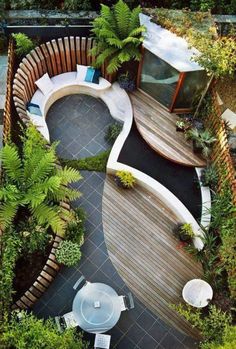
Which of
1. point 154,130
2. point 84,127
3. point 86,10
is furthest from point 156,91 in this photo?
point 86,10

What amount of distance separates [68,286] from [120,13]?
7.51m

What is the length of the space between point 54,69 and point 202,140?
5072 millimetres

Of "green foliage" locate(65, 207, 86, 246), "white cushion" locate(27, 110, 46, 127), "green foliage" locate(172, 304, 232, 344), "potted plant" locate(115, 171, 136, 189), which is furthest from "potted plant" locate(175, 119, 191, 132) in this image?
"green foliage" locate(172, 304, 232, 344)

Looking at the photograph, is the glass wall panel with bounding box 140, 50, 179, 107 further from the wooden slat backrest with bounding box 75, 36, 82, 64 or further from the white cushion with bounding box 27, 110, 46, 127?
the white cushion with bounding box 27, 110, 46, 127

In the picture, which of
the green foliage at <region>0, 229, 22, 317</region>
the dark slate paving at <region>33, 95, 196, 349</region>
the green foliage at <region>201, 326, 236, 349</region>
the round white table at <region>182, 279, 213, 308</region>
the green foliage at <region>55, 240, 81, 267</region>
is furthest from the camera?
the dark slate paving at <region>33, 95, 196, 349</region>

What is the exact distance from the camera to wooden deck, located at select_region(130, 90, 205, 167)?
11930 millimetres

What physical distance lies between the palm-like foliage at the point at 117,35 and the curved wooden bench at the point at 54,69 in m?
0.78

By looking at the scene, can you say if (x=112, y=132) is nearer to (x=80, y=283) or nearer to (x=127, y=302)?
(x=80, y=283)

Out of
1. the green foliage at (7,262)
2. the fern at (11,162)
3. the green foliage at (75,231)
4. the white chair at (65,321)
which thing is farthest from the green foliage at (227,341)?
the fern at (11,162)

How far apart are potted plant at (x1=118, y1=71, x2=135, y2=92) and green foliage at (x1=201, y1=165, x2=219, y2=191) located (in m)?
3.47

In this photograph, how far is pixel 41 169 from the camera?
9.83 meters

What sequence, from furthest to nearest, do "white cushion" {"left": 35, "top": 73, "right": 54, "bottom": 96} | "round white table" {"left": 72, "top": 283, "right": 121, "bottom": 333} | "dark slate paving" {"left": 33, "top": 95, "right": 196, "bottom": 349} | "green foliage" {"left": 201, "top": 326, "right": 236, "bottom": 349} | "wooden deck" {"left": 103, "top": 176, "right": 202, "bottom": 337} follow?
"white cushion" {"left": 35, "top": 73, "right": 54, "bottom": 96} → "wooden deck" {"left": 103, "top": 176, "right": 202, "bottom": 337} → "dark slate paving" {"left": 33, "top": 95, "right": 196, "bottom": 349} → "round white table" {"left": 72, "top": 283, "right": 121, "bottom": 333} → "green foliage" {"left": 201, "top": 326, "right": 236, "bottom": 349}

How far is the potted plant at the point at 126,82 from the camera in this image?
1261cm

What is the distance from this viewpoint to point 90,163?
12.0 metres
